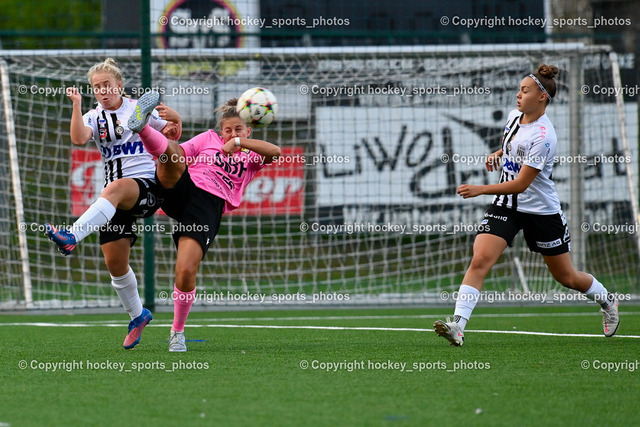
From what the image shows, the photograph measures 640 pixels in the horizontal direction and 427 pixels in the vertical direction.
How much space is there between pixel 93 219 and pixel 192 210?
68cm

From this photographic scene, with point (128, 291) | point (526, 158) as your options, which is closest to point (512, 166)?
point (526, 158)

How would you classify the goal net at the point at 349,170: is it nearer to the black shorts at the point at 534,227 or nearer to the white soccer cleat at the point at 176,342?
the black shorts at the point at 534,227

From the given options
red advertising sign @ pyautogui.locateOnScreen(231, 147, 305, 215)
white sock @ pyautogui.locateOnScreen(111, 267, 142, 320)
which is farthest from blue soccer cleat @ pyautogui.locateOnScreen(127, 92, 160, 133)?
red advertising sign @ pyautogui.locateOnScreen(231, 147, 305, 215)

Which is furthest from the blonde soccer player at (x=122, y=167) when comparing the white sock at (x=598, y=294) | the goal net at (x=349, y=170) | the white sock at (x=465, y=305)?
the goal net at (x=349, y=170)

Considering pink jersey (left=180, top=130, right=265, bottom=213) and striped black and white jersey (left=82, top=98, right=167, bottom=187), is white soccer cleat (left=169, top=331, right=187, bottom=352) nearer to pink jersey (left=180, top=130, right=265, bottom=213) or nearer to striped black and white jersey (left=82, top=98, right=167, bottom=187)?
pink jersey (left=180, top=130, right=265, bottom=213)

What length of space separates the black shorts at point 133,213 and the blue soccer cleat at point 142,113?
0.58 m

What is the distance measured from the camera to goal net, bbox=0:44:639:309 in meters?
10.6

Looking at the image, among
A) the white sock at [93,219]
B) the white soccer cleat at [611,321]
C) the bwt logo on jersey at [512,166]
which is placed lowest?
the white soccer cleat at [611,321]

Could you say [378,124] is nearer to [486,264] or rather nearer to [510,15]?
[510,15]

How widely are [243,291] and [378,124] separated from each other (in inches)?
110

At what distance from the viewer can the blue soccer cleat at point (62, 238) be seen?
17.6 feet

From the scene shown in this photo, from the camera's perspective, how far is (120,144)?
6.29 meters

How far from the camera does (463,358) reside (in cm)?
557

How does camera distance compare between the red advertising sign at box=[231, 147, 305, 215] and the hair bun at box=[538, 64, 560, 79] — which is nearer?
the hair bun at box=[538, 64, 560, 79]
